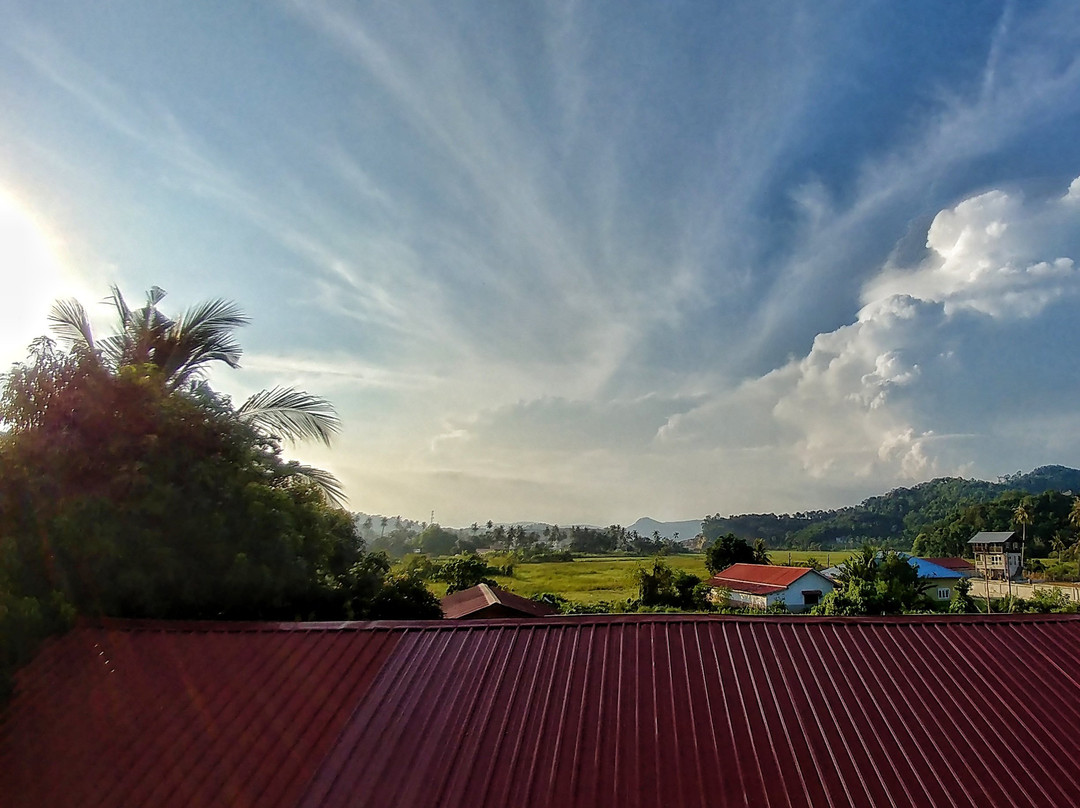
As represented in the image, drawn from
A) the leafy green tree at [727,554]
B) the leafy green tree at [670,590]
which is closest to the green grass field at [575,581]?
the leafy green tree at [727,554]

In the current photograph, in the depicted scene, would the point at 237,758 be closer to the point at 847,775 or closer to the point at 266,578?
the point at 266,578

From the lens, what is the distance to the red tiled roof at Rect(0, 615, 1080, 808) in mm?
3955

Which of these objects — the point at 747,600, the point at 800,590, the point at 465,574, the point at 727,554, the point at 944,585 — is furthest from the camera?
the point at 727,554

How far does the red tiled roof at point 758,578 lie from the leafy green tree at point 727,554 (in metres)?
6.07

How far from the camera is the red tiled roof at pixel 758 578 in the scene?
40.5 meters

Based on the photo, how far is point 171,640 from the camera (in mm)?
5801

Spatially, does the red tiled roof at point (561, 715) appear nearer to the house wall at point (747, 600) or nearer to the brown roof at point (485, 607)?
the brown roof at point (485, 607)

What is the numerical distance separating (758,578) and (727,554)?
1192 cm

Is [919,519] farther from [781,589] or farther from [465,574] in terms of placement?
[465,574]

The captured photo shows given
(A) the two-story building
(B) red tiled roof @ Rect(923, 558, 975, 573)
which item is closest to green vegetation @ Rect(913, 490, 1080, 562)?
(A) the two-story building

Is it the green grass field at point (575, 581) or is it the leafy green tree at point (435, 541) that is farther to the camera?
the leafy green tree at point (435, 541)

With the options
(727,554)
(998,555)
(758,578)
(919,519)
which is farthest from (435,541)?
(919,519)

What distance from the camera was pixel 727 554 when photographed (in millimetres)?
55562

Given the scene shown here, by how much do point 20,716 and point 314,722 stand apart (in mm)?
2687
